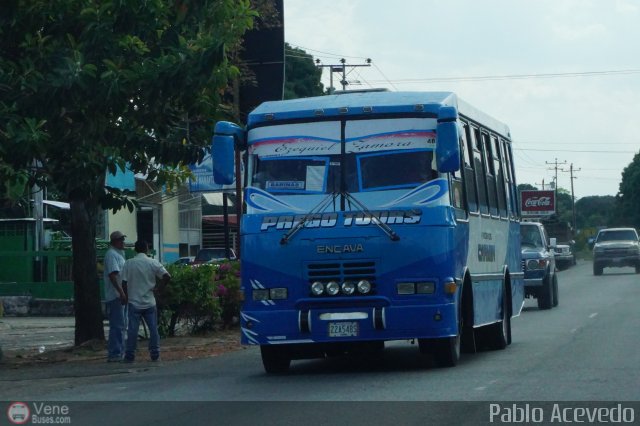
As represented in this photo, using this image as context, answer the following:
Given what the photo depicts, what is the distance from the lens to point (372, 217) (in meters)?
14.3

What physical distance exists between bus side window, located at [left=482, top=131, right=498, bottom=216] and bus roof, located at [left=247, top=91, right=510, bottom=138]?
2.62m

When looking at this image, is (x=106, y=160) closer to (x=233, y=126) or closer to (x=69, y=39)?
(x=69, y=39)

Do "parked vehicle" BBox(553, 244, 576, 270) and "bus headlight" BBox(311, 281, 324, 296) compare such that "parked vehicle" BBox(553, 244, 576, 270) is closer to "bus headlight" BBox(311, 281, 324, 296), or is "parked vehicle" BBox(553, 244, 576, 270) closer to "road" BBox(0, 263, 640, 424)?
"road" BBox(0, 263, 640, 424)

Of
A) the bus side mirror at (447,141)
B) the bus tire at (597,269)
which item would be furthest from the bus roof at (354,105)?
the bus tire at (597,269)

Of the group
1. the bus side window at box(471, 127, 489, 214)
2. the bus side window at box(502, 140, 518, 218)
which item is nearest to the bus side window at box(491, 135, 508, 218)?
the bus side window at box(502, 140, 518, 218)

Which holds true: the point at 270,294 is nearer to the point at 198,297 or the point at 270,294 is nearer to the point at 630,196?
the point at 198,297

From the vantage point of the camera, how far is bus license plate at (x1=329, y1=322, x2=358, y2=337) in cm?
1418

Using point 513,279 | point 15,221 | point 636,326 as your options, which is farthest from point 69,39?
point 15,221

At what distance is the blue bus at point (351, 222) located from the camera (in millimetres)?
14180

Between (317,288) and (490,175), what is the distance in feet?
16.1

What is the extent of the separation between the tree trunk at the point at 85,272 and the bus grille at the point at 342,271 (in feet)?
22.0

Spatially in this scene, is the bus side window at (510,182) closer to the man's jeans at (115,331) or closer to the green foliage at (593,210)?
the man's jeans at (115,331)

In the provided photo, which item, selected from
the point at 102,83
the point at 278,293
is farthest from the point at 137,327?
the point at 278,293

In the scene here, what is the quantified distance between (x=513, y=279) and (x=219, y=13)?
6388 mm
